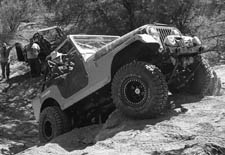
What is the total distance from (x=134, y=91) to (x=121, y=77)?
28 cm

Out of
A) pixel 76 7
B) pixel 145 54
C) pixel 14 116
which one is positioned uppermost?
pixel 76 7

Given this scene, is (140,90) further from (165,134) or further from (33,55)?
(33,55)

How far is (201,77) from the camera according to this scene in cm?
720

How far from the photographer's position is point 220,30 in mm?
18375

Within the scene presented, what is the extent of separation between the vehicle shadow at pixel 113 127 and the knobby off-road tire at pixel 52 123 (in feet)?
1.03

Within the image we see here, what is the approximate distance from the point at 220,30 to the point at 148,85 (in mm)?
13216

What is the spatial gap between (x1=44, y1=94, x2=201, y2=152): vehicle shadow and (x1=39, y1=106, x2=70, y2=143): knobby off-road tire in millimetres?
313

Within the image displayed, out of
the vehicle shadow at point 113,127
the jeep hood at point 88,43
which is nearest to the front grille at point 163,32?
the vehicle shadow at point 113,127

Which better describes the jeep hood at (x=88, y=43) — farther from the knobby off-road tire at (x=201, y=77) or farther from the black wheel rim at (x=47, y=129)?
the knobby off-road tire at (x=201, y=77)

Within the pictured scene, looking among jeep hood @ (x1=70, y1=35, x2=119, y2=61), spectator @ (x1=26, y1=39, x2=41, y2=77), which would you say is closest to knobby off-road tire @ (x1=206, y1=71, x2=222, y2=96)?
jeep hood @ (x1=70, y1=35, x2=119, y2=61)

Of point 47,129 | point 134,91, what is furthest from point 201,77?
point 47,129

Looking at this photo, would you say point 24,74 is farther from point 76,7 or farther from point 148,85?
point 148,85

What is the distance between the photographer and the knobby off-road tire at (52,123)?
760 centimetres

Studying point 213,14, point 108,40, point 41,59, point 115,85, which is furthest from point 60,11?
point 115,85
